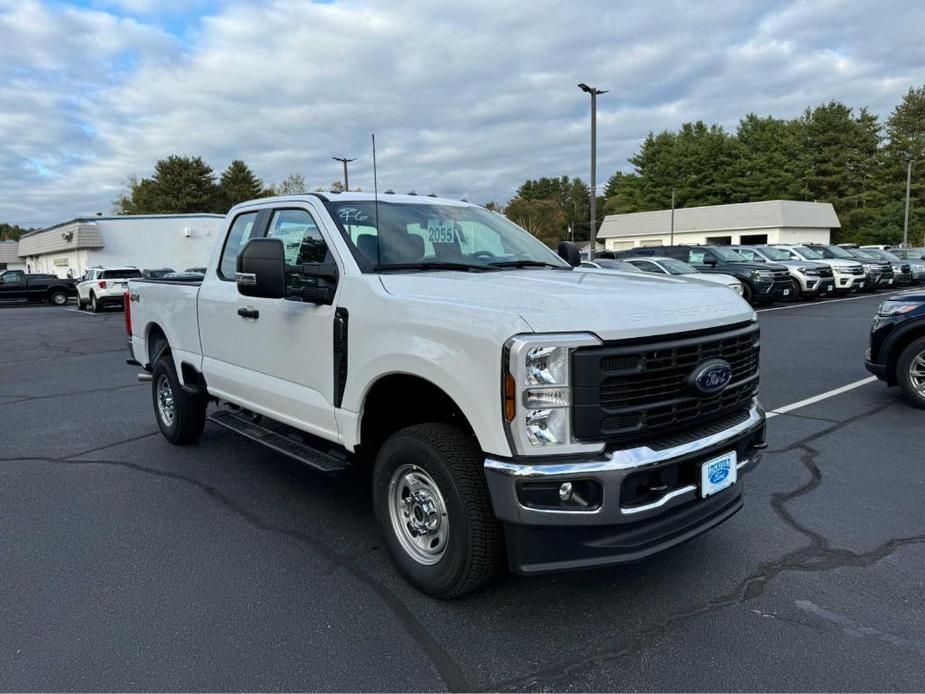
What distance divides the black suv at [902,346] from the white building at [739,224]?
5003 centimetres

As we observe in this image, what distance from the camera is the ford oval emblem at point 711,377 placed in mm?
3014

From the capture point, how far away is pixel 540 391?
8.81 feet

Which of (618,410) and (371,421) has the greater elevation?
(618,410)

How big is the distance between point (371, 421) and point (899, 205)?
72.3 meters

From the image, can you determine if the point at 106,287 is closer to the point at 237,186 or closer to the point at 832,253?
the point at 832,253

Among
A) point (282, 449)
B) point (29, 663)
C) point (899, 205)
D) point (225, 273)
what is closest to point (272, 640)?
point (29, 663)

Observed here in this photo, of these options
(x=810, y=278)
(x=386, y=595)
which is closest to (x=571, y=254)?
(x=386, y=595)

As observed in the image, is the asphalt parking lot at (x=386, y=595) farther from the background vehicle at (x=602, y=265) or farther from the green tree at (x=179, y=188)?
the green tree at (x=179, y=188)

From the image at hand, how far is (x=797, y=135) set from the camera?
71.1 meters

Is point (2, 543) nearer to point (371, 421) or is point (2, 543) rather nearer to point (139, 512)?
point (139, 512)

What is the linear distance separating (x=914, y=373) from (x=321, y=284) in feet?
20.6

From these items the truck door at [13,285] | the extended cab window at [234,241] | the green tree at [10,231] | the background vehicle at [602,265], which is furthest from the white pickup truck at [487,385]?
the green tree at [10,231]

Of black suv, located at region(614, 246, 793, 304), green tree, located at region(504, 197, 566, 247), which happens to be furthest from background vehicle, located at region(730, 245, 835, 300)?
green tree, located at region(504, 197, 566, 247)

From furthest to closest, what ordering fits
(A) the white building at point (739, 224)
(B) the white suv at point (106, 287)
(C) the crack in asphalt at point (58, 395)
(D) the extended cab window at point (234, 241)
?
(A) the white building at point (739, 224), (B) the white suv at point (106, 287), (C) the crack in asphalt at point (58, 395), (D) the extended cab window at point (234, 241)
